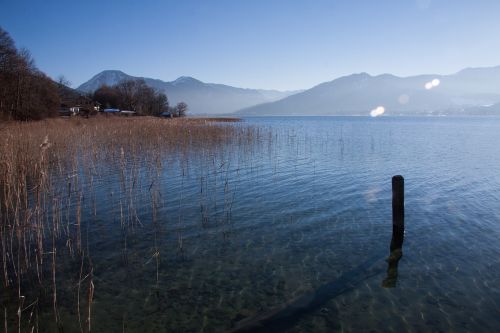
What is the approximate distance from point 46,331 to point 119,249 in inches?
115

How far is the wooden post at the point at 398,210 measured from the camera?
8.04 metres

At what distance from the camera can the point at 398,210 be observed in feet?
26.9

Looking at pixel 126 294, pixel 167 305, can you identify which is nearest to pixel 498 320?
pixel 167 305

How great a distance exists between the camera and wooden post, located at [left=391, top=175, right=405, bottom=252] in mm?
8039

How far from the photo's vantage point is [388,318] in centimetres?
535

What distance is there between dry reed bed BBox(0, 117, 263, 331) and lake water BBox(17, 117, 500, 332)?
1.57ft

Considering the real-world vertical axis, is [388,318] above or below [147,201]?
below

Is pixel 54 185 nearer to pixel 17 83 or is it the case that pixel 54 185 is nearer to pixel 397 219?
pixel 397 219

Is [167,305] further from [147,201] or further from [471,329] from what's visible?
[147,201]

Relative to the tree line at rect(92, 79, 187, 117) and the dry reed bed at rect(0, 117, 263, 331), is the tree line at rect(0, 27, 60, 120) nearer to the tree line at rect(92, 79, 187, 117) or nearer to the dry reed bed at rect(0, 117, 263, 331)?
the dry reed bed at rect(0, 117, 263, 331)

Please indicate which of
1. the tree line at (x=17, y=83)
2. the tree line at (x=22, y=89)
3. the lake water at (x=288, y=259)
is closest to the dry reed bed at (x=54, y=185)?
the lake water at (x=288, y=259)

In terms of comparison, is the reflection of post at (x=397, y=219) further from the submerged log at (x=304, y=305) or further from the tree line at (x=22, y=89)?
the tree line at (x=22, y=89)

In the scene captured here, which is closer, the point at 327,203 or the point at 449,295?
the point at 449,295

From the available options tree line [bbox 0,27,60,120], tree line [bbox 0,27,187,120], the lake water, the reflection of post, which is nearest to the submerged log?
the lake water
